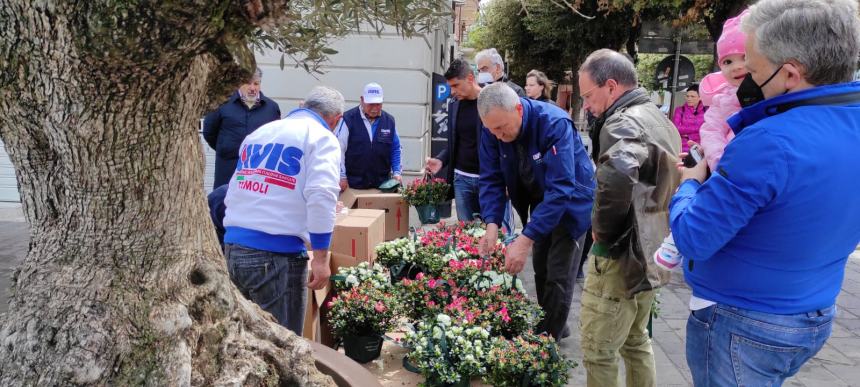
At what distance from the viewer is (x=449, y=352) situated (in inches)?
108

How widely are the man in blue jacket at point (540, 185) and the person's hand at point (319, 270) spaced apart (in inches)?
38.1

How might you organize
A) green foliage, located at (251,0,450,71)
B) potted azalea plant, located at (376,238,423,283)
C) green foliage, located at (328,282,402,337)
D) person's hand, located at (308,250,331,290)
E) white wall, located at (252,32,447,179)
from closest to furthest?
green foliage, located at (251,0,450,71), person's hand, located at (308,250,331,290), green foliage, located at (328,282,402,337), potted azalea plant, located at (376,238,423,283), white wall, located at (252,32,447,179)

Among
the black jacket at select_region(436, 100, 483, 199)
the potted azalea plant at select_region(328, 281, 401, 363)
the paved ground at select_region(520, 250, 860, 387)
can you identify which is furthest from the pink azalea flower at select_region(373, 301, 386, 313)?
the black jacket at select_region(436, 100, 483, 199)

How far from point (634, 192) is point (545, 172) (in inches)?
38.5

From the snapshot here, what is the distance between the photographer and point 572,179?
336cm

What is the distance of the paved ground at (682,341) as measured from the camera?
3.88m

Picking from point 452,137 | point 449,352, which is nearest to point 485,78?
point 452,137

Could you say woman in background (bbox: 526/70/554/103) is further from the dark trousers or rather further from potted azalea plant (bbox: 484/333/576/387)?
potted azalea plant (bbox: 484/333/576/387)

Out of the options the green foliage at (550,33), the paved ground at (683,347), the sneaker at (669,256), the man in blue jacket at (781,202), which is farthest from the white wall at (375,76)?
the man in blue jacket at (781,202)

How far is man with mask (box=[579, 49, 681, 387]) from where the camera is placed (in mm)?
2508

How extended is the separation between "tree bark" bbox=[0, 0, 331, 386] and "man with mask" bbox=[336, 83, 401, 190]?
437 cm

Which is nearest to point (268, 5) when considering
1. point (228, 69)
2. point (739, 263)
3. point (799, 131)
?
point (228, 69)

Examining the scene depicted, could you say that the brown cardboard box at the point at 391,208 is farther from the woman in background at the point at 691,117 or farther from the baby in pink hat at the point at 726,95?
the woman in background at the point at 691,117

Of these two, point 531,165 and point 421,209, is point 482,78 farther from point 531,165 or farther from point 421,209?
point 531,165
